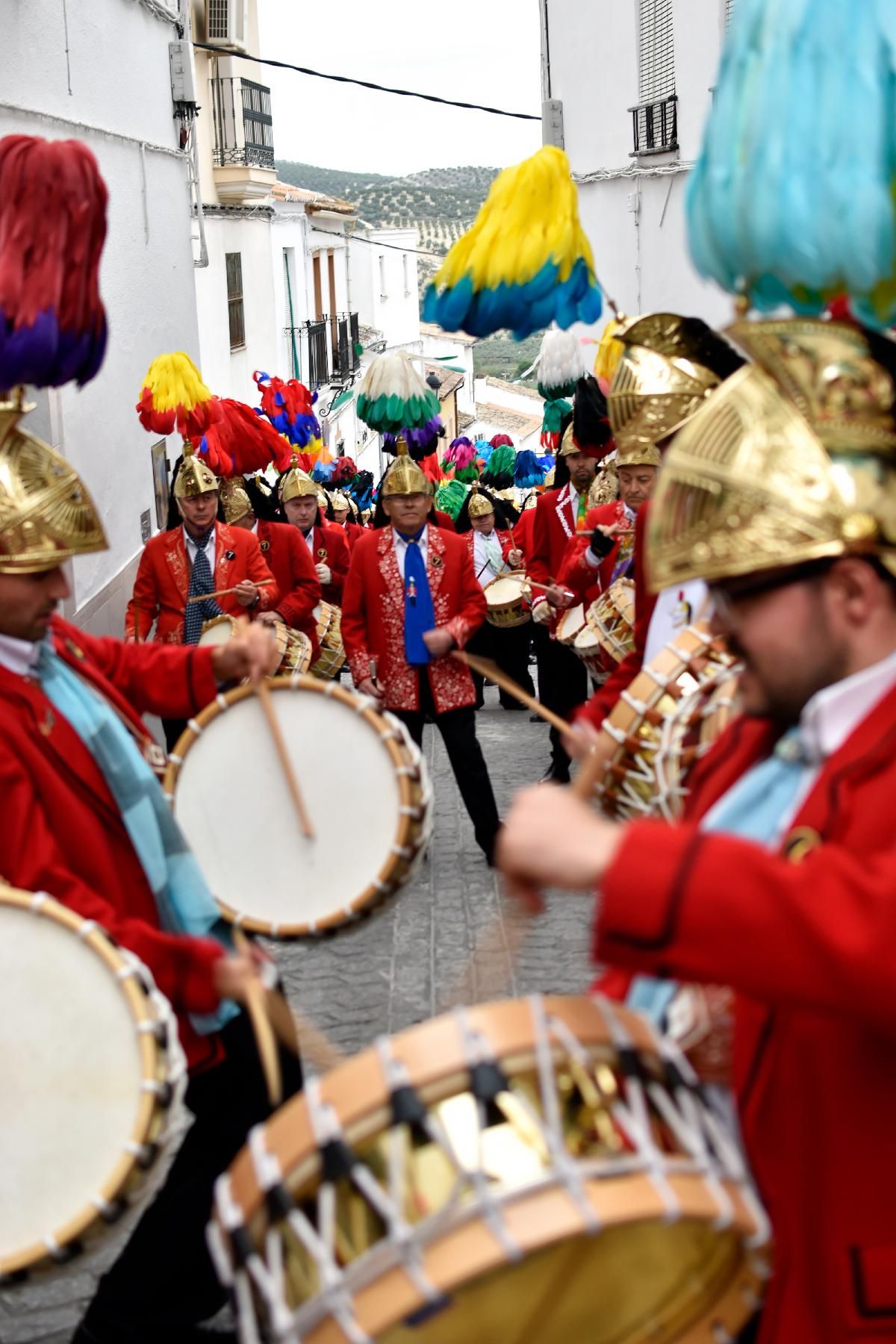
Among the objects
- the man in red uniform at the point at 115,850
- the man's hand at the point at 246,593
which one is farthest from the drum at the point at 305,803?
the man's hand at the point at 246,593

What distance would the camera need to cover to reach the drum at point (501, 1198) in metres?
2.01

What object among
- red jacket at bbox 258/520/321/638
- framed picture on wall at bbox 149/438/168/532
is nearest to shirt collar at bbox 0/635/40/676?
red jacket at bbox 258/520/321/638

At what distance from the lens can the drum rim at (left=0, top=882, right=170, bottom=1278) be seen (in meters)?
2.92

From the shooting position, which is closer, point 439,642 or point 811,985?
point 811,985

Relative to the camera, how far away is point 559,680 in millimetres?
9711

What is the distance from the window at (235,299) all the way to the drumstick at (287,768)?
26122 mm

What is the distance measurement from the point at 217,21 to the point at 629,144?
58.2 ft

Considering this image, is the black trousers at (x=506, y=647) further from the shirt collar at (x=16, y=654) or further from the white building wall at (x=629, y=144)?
the shirt collar at (x=16, y=654)

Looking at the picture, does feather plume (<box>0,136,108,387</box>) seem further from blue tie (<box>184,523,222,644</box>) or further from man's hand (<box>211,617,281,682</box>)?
blue tie (<box>184,523,222,644</box>)

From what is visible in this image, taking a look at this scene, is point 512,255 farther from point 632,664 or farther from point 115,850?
point 115,850

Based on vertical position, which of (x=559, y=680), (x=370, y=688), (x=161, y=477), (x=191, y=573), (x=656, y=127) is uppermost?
(x=656, y=127)

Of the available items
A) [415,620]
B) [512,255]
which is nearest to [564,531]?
[415,620]

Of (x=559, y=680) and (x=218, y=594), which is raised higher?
(x=218, y=594)

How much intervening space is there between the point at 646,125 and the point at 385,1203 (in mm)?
13456
